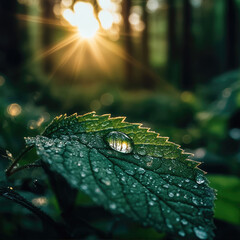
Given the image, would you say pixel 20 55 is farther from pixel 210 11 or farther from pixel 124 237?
pixel 210 11

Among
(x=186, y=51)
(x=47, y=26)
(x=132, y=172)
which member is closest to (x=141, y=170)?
(x=132, y=172)

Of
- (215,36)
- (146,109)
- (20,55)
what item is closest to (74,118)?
(146,109)

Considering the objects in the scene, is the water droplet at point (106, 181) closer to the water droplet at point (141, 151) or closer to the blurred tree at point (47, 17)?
the water droplet at point (141, 151)

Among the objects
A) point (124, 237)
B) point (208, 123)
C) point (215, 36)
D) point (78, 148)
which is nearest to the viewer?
point (78, 148)

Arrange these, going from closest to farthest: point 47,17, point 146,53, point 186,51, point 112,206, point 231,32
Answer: point 112,206 < point 231,32 < point 186,51 < point 47,17 < point 146,53

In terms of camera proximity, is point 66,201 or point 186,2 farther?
point 186,2

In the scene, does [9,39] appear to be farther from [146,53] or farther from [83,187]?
[146,53]
